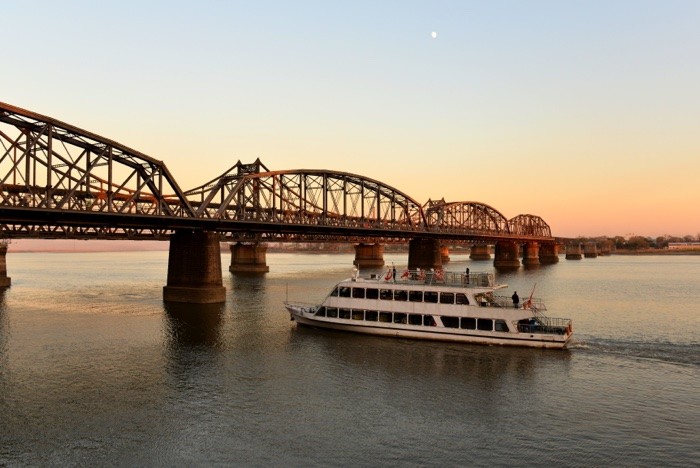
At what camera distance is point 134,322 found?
194 feet

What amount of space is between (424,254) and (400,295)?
102436 millimetres

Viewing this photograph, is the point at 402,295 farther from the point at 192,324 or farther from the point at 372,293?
the point at 192,324

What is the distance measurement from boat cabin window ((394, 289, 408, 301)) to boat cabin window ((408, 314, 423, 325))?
159 cm

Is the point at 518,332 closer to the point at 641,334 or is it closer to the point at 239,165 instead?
the point at 641,334

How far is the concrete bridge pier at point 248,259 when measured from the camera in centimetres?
16625

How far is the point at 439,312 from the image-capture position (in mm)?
46875

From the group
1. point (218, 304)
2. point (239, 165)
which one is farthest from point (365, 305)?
point (239, 165)

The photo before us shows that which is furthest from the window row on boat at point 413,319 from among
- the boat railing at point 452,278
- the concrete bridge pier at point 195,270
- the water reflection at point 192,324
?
the concrete bridge pier at point 195,270

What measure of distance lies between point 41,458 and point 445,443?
17426mm

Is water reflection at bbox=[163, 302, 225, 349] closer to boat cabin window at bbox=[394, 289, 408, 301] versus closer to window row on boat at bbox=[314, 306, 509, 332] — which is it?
window row on boat at bbox=[314, 306, 509, 332]

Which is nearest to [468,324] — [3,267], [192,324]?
[192,324]

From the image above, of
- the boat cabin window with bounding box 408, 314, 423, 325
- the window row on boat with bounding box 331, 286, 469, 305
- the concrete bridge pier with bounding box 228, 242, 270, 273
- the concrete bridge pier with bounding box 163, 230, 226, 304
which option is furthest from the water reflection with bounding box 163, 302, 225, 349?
the concrete bridge pier with bounding box 228, 242, 270, 273

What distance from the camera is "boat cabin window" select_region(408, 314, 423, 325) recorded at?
156ft

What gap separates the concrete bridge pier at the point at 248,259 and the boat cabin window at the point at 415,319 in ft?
400
